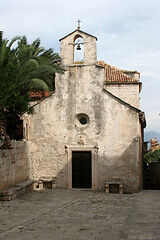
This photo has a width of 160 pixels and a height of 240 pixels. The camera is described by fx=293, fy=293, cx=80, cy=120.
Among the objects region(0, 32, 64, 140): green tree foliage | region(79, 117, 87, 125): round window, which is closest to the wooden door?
region(79, 117, 87, 125): round window

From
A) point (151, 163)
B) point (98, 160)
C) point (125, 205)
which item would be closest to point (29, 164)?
point (98, 160)

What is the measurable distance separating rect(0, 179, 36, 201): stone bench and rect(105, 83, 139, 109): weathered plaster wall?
1018 cm

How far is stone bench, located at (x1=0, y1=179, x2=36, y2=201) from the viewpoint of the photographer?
10.5 m

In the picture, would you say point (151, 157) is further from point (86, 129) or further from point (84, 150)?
point (86, 129)

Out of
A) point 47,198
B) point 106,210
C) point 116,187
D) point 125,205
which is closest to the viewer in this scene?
point 106,210

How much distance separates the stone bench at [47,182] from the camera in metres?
14.5

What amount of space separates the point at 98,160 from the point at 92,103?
2.84 m

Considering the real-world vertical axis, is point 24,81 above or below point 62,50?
below

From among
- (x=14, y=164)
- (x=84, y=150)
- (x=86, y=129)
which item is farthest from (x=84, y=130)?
(x=14, y=164)

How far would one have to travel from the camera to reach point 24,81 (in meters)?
15.4

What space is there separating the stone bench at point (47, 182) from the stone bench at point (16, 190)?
2.00ft

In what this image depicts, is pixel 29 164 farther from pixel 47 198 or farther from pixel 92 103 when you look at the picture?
pixel 92 103

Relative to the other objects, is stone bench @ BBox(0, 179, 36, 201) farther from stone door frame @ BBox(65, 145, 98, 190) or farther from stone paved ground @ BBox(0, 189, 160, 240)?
stone door frame @ BBox(65, 145, 98, 190)

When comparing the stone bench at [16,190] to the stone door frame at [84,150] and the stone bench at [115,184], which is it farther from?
the stone bench at [115,184]
